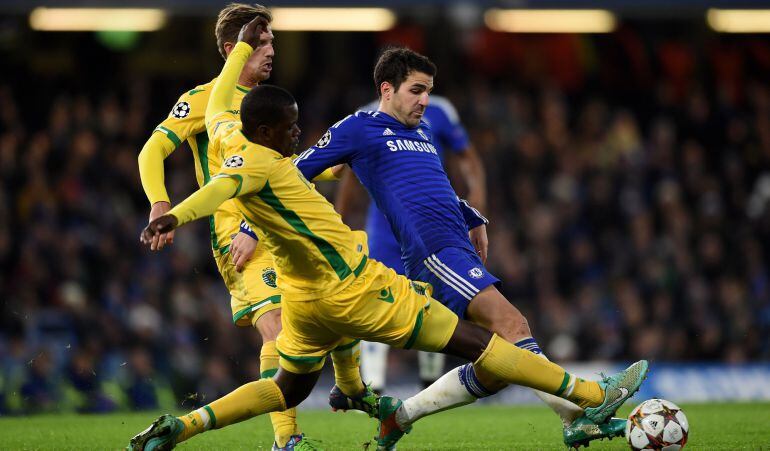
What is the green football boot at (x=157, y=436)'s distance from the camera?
505 cm

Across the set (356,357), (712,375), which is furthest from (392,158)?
(712,375)

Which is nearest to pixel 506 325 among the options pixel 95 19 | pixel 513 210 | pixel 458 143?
pixel 458 143

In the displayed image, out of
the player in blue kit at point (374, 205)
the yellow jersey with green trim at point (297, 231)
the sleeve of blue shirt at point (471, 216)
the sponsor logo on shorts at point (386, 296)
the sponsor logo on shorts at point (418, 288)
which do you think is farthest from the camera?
the player in blue kit at point (374, 205)

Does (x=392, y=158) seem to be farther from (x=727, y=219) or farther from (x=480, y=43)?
(x=480, y=43)

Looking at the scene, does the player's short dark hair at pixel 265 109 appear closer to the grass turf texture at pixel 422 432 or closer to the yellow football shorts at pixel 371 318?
the yellow football shorts at pixel 371 318

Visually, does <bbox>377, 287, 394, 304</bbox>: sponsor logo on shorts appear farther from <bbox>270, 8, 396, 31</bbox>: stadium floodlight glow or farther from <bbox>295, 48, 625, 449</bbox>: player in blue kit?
<bbox>270, 8, 396, 31</bbox>: stadium floodlight glow

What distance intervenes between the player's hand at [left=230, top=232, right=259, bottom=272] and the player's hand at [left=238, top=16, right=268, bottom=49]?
1.08m

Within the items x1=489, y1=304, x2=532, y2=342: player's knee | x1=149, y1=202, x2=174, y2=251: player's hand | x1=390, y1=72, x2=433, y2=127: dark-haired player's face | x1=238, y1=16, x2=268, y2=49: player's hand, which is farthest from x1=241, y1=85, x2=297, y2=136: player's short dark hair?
x1=489, y1=304, x2=532, y2=342: player's knee

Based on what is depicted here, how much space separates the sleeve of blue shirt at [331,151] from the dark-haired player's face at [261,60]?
0.67 metres

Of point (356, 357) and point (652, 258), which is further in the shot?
point (652, 258)

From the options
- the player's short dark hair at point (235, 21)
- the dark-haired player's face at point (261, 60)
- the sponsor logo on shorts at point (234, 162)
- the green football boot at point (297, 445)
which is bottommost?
the green football boot at point (297, 445)

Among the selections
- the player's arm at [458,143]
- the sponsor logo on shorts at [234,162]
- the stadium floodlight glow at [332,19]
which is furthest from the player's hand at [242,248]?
the stadium floodlight glow at [332,19]

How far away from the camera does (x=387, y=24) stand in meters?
16.6

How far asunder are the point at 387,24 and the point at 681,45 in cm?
485
